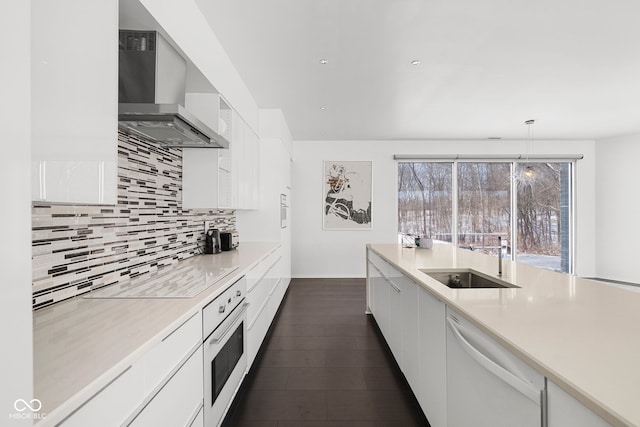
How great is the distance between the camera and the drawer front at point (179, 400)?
102 centimetres

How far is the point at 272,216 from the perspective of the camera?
4.30 meters

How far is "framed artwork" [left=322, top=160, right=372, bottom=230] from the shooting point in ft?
20.3

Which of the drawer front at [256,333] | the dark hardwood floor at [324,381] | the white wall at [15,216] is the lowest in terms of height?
the dark hardwood floor at [324,381]

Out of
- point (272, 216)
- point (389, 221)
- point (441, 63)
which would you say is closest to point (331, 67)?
point (441, 63)

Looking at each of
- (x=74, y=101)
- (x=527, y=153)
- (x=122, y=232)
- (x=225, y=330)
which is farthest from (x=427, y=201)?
(x=74, y=101)

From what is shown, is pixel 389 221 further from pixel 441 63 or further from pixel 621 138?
pixel 621 138

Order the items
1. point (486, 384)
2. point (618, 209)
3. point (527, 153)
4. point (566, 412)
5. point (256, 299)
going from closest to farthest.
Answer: point (566, 412)
point (486, 384)
point (256, 299)
point (618, 209)
point (527, 153)

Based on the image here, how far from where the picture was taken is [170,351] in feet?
3.75

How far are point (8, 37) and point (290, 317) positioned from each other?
360 cm

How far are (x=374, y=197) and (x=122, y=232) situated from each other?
16.2 feet

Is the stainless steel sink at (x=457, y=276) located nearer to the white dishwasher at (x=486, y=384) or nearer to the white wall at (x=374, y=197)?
the white dishwasher at (x=486, y=384)

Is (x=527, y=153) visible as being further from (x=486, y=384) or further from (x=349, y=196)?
(x=486, y=384)

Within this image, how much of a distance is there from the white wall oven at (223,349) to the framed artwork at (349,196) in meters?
4.14

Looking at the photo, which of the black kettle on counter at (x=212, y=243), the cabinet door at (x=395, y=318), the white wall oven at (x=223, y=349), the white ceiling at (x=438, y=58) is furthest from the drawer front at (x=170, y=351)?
the white ceiling at (x=438, y=58)
